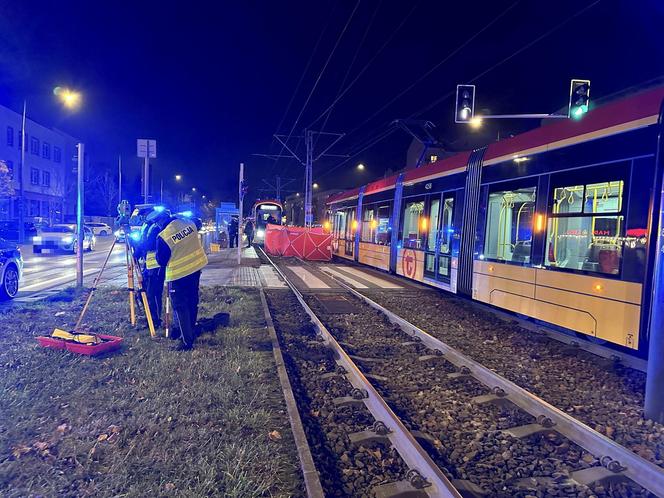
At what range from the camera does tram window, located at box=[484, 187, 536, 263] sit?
823cm

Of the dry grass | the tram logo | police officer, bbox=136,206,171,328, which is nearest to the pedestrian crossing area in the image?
the tram logo

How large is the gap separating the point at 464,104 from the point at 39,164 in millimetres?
47484

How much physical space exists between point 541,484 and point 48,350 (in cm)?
580

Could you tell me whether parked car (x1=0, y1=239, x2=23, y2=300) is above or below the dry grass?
above

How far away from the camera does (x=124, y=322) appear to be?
25.9 ft

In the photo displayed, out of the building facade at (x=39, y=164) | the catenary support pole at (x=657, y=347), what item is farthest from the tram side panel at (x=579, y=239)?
the building facade at (x=39, y=164)

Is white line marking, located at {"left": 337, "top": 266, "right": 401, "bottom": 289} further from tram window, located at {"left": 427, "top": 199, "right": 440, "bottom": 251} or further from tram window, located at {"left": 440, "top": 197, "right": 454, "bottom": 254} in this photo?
tram window, located at {"left": 440, "top": 197, "right": 454, "bottom": 254}

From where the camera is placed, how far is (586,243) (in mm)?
6820

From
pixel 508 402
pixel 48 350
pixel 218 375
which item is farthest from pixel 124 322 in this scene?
pixel 508 402

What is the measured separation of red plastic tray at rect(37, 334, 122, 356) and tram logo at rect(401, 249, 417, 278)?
8.73m

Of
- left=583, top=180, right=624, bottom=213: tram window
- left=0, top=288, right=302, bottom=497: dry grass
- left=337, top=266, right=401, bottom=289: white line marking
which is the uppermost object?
left=583, top=180, right=624, bottom=213: tram window

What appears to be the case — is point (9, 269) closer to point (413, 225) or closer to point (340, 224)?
point (413, 225)

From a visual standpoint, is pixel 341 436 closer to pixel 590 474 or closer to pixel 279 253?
pixel 590 474

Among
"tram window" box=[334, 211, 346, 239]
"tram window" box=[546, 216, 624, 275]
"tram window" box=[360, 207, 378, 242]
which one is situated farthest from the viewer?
"tram window" box=[334, 211, 346, 239]
